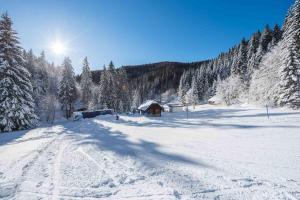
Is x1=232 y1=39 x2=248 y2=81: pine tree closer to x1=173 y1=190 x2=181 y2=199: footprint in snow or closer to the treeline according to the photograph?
the treeline

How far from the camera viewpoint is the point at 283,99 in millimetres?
26031

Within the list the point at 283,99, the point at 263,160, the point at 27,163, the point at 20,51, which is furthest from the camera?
the point at 283,99

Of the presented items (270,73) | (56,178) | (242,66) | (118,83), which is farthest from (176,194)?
(242,66)

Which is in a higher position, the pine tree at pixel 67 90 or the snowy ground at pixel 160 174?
the pine tree at pixel 67 90

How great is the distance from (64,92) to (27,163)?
40860mm

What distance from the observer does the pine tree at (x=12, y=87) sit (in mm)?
20312

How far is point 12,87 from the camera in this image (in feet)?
69.5

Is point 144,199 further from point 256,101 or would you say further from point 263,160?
point 256,101

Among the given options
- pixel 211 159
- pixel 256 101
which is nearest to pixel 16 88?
pixel 211 159

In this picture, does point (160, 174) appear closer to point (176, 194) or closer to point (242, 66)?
point (176, 194)

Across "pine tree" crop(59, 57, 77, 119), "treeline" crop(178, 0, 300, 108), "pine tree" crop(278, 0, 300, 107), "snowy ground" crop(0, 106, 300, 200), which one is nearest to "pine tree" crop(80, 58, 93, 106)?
"pine tree" crop(59, 57, 77, 119)

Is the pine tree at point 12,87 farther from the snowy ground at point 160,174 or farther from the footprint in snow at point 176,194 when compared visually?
the footprint in snow at point 176,194

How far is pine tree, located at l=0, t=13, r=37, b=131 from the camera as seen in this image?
20312 mm

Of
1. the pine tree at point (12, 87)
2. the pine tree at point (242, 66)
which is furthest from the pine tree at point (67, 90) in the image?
the pine tree at point (242, 66)
